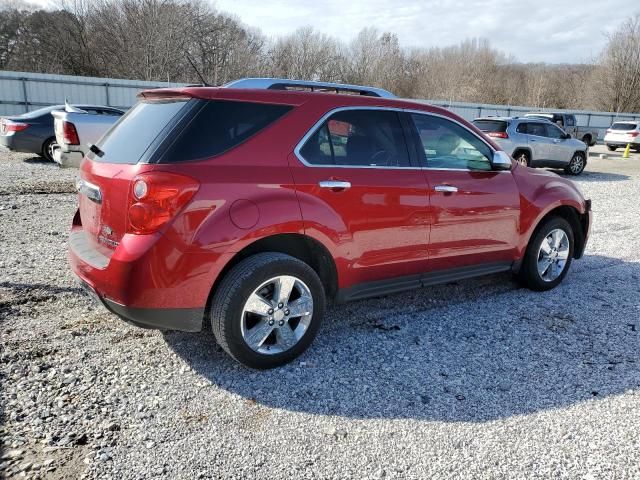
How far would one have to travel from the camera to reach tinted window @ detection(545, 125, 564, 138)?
1524 centimetres

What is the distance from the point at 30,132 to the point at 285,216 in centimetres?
1194

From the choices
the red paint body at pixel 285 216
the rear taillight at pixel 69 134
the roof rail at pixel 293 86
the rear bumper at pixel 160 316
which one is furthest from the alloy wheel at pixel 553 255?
the rear taillight at pixel 69 134

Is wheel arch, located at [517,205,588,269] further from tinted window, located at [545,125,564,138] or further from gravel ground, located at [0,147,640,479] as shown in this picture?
tinted window, located at [545,125,564,138]

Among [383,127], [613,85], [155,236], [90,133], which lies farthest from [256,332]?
[613,85]

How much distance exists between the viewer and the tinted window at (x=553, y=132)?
50.0 feet

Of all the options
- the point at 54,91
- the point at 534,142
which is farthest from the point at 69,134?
the point at 54,91

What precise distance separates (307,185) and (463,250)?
1.70m

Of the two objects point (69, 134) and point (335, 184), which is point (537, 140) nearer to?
point (69, 134)

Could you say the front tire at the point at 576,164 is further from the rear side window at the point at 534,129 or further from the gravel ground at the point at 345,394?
the gravel ground at the point at 345,394

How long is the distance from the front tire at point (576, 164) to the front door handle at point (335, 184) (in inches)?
567

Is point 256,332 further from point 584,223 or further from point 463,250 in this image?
point 584,223

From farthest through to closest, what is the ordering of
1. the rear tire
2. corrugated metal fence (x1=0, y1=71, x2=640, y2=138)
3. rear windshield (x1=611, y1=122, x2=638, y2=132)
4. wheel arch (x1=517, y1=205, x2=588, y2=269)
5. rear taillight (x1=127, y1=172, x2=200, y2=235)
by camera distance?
rear windshield (x1=611, y1=122, x2=638, y2=132) < corrugated metal fence (x1=0, y1=71, x2=640, y2=138) < the rear tire < wheel arch (x1=517, y1=205, x2=588, y2=269) < rear taillight (x1=127, y1=172, x2=200, y2=235)

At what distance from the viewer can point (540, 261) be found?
508 centimetres

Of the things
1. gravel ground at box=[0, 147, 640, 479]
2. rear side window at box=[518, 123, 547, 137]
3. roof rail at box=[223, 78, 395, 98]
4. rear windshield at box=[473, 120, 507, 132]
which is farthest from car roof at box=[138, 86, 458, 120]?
rear side window at box=[518, 123, 547, 137]
